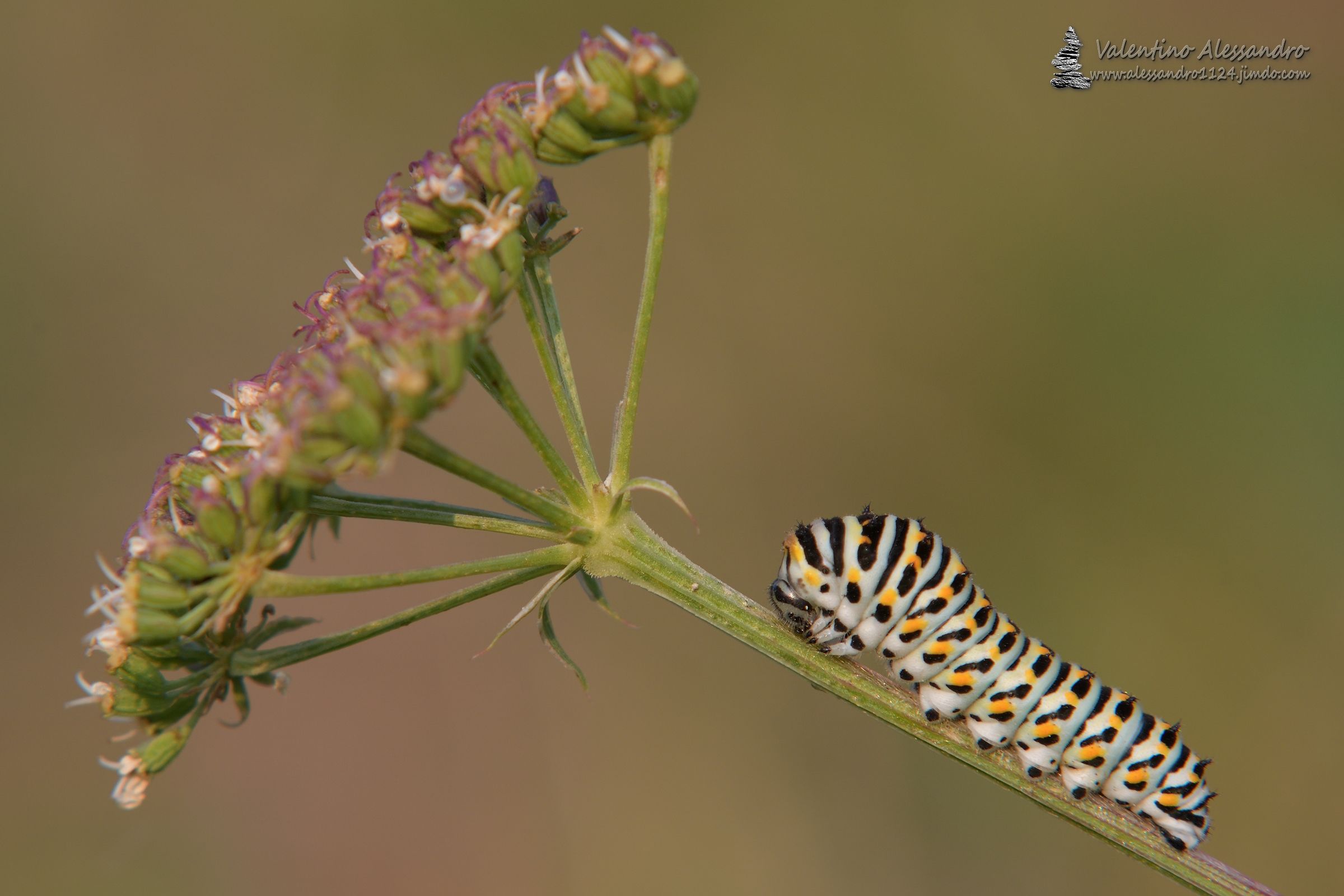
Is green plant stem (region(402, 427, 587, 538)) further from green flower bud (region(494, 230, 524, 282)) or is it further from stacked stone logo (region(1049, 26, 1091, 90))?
stacked stone logo (region(1049, 26, 1091, 90))

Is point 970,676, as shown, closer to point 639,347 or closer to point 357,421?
point 639,347

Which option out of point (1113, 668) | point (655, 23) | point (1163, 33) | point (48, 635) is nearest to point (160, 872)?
point (48, 635)

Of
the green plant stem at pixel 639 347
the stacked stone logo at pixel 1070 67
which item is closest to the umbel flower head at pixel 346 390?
the green plant stem at pixel 639 347

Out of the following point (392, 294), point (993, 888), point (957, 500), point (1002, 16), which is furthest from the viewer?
point (1002, 16)

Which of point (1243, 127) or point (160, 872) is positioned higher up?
point (1243, 127)

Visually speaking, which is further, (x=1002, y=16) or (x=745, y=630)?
(x=1002, y=16)

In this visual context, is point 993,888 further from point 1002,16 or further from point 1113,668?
point 1002,16

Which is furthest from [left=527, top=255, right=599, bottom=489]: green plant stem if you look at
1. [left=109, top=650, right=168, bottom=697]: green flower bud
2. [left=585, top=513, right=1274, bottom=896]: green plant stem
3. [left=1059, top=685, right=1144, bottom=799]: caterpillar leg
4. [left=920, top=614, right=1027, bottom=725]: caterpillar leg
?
[left=1059, top=685, right=1144, bottom=799]: caterpillar leg
